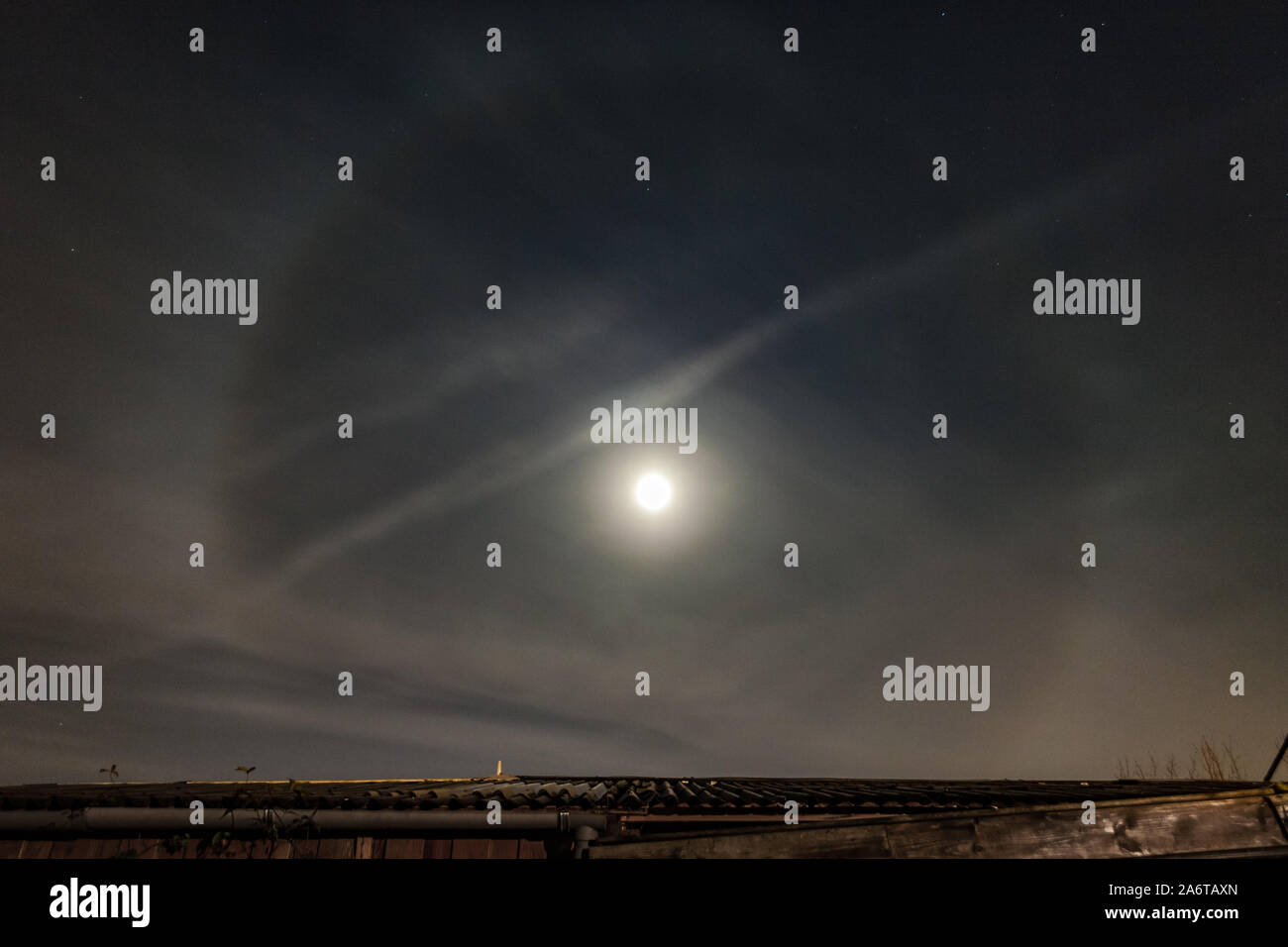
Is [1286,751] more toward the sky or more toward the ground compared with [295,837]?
more toward the sky

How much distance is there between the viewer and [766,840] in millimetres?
4758

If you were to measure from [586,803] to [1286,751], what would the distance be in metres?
6.43

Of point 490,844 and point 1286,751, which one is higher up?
point 1286,751
